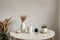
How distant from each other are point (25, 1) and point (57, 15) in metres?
0.80

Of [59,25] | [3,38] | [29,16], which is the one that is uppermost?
[29,16]

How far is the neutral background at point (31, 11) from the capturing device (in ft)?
8.68

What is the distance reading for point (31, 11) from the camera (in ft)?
8.79

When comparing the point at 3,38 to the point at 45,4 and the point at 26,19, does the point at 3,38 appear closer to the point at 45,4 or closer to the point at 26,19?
the point at 26,19

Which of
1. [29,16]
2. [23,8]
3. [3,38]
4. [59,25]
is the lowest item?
[3,38]

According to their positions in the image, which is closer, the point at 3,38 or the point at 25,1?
the point at 3,38

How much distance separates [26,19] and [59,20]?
0.76 meters

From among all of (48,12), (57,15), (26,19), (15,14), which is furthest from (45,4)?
(15,14)

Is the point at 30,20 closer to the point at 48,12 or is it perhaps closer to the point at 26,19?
the point at 26,19

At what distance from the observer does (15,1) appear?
2.63 m

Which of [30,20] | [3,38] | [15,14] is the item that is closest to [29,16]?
[30,20]

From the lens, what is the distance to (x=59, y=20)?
107 inches

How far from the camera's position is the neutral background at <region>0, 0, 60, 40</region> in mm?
2645

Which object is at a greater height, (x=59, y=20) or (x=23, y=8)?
(x=23, y=8)
